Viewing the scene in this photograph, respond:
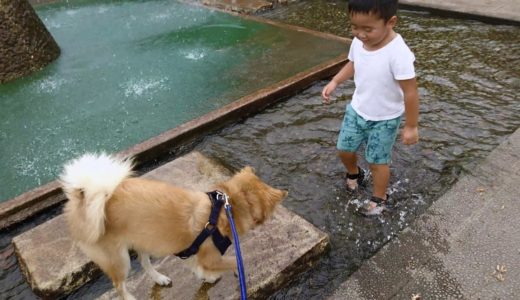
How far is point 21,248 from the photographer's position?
3156 millimetres

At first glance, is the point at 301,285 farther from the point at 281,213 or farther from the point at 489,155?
the point at 489,155

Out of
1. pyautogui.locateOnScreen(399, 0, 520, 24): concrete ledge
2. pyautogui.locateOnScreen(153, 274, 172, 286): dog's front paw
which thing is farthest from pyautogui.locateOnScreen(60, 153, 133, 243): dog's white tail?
pyautogui.locateOnScreen(399, 0, 520, 24): concrete ledge

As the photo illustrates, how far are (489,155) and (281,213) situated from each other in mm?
2250

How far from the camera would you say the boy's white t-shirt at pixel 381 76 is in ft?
9.03

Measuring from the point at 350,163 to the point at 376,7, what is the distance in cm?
150

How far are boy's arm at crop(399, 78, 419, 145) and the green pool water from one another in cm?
294

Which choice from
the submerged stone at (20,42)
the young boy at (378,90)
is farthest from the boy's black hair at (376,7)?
the submerged stone at (20,42)

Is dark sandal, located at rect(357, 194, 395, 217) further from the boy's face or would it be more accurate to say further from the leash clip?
the leash clip

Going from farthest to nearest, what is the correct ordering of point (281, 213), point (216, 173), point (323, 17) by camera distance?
1. point (323, 17)
2. point (216, 173)
3. point (281, 213)

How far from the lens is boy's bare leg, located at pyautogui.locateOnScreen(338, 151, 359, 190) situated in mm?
3518

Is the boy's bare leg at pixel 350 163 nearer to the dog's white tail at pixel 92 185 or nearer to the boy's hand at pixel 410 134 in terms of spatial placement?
the boy's hand at pixel 410 134

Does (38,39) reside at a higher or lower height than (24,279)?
higher

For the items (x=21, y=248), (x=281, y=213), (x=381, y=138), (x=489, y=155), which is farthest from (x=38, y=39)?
(x=489, y=155)

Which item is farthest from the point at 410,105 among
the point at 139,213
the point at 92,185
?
the point at 92,185
